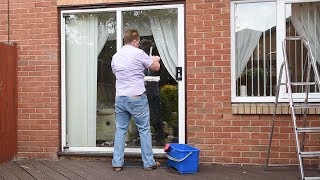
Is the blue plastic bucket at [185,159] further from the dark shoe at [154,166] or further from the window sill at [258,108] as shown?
the window sill at [258,108]

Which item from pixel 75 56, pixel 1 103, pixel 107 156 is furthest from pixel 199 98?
pixel 1 103

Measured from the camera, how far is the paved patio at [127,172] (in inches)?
196

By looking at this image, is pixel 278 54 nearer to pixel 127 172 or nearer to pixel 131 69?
pixel 131 69

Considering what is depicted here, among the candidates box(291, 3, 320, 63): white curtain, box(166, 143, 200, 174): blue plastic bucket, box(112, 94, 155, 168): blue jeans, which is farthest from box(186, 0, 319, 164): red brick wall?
box(291, 3, 320, 63): white curtain

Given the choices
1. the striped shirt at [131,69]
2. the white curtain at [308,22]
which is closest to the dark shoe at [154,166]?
the striped shirt at [131,69]

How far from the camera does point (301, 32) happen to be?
18.7 ft

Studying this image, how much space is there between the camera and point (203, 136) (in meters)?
5.71

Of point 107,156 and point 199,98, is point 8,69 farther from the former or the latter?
point 199,98

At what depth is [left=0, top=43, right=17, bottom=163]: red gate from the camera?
19.0 ft

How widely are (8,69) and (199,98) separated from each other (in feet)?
9.68

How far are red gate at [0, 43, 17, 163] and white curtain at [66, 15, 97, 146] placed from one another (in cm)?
83

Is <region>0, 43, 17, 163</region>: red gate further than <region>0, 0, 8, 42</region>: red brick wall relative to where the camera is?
No

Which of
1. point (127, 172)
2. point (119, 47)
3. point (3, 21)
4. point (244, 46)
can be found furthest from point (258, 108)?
point (3, 21)

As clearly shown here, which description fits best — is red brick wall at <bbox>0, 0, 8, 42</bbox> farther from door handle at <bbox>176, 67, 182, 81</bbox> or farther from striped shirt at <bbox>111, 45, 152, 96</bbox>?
door handle at <bbox>176, 67, 182, 81</bbox>
